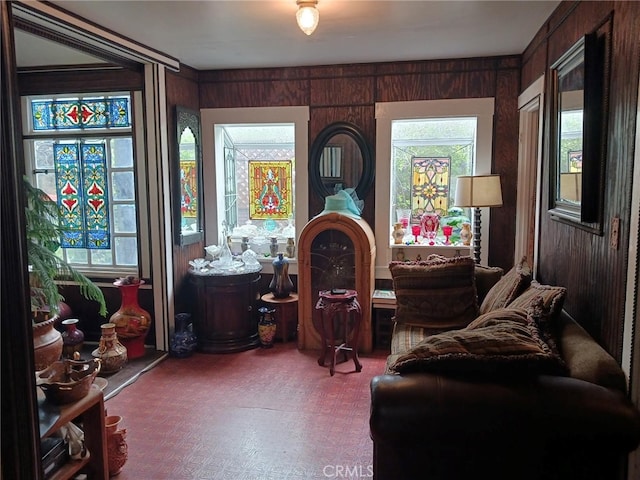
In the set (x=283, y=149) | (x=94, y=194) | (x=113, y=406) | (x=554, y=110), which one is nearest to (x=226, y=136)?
(x=283, y=149)

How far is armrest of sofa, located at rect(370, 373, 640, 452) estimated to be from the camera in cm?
164

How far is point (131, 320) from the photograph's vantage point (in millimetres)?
3996

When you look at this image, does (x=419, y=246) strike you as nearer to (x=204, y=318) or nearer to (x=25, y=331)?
(x=204, y=318)

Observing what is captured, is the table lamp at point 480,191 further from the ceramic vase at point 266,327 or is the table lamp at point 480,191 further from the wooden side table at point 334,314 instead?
the ceramic vase at point 266,327

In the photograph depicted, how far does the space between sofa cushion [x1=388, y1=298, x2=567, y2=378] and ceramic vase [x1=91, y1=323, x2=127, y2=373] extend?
2.65m

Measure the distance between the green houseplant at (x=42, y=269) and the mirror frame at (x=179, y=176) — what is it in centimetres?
174

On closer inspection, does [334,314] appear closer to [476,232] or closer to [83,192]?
[476,232]

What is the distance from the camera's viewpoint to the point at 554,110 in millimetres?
2803

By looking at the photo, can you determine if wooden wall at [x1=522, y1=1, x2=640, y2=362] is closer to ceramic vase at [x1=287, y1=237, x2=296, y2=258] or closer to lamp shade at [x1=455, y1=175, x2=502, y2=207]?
lamp shade at [x1=455, y1=175, x2=502, y2=207]

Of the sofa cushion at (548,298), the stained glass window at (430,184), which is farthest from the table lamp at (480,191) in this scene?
the sofa cushion at (548,298)

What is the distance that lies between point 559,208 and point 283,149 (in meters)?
2.78

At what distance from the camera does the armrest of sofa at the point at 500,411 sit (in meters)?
1.64

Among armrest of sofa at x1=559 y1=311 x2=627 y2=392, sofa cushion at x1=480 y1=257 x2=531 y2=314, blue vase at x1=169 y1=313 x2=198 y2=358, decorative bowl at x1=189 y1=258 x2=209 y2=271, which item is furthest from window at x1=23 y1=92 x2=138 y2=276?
armrest of sofa at x1=559 y1=311 x2=627 y2=392

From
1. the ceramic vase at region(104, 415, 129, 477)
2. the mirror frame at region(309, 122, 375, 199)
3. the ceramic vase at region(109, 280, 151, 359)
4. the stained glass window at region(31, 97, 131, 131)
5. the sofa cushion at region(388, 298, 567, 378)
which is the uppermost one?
the stained glass window at region(31, 97, 131, 131)
